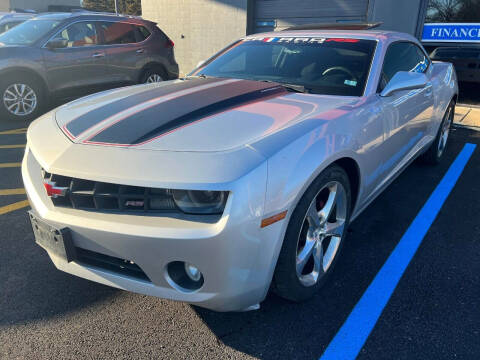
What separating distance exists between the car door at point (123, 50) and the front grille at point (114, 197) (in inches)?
228

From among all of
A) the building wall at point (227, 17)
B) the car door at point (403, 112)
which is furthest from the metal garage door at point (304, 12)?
Answer: the car door at point (403, 112)

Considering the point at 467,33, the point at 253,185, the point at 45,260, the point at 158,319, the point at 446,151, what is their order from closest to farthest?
the point at 253,185, the point at 158,319, the point at 45,260, the point at 446,151, the point at 467,33

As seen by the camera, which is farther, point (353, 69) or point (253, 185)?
point (353, 69)

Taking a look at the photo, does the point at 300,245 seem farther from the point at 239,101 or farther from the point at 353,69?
the point at 353,69

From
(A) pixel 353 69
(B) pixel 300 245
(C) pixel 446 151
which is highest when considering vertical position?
(A) pixel 353 69

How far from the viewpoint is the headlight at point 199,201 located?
5.74 feet

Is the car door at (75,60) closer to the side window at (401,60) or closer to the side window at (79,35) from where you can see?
the side window at (79,35)

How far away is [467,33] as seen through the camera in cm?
900

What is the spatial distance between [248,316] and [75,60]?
592 centimetres

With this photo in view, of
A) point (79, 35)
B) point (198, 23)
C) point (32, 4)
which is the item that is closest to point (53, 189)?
point (79, 35)

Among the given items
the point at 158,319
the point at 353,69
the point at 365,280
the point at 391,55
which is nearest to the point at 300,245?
the point at 365,280

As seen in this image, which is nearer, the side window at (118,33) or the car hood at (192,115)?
the car hood at (192,115)

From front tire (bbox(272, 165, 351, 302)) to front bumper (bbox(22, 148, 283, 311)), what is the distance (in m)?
0.14

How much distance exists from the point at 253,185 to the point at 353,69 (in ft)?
5.63
